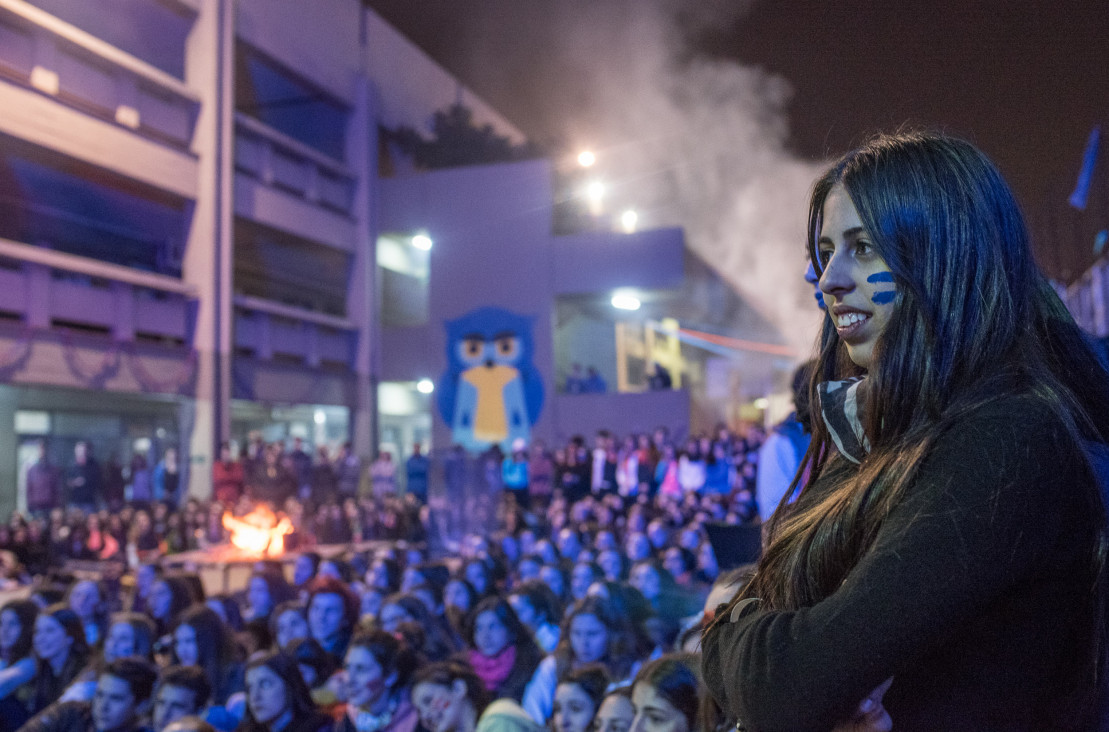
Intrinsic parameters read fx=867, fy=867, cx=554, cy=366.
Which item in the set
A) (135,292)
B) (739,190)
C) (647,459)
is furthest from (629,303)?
(135,292)

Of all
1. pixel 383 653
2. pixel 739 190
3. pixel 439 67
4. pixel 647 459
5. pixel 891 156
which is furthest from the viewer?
pixel 439 67

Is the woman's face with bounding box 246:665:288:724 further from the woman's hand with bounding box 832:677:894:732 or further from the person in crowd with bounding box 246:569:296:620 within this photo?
the woman's hand with bounding box 832:677:894:732

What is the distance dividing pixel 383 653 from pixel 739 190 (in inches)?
553

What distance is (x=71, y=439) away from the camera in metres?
17.5

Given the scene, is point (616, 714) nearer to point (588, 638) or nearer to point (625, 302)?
point (588, 638)

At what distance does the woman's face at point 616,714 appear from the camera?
3395 millimetres

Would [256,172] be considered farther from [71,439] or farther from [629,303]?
[629,303]

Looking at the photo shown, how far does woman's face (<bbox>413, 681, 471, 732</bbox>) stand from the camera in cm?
401

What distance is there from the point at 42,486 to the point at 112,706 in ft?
41.8

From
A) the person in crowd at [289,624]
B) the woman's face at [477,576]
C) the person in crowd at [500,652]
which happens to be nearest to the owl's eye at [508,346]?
the woman's face at [477,576]

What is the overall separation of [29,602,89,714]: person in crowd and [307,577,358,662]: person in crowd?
148 centimetres

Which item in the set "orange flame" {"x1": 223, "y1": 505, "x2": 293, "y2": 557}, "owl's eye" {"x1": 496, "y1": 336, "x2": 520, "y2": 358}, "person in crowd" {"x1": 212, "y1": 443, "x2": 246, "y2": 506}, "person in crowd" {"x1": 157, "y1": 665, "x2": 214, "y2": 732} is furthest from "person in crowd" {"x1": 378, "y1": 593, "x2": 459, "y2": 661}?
"owl's eye" {"x1": 496, "y1": 336, "x2": 520, "y2": 358}

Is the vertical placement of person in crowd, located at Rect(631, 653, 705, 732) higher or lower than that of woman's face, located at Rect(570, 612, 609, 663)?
higher

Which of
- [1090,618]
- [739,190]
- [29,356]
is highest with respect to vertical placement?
[739,190]
